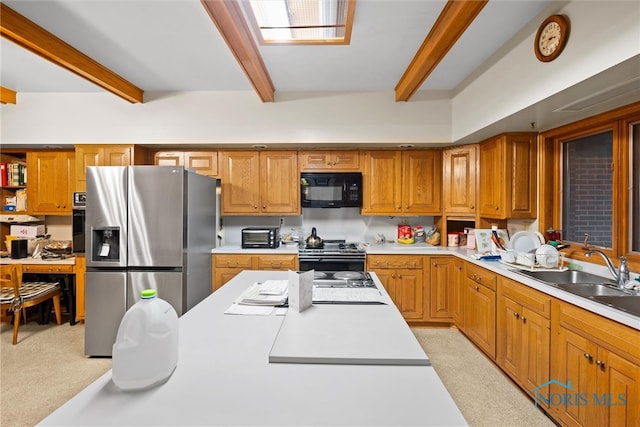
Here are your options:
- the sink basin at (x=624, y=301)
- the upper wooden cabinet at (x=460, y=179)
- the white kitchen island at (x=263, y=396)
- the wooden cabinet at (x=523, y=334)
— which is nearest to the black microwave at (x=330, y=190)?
the upper wooden cabinet at (x=460, y=179)

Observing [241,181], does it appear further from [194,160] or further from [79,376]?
[79,376]

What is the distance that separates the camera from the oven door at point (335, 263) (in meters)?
3.41

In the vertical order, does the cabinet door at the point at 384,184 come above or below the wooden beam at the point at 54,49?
below

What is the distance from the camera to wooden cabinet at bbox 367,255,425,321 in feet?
11.3

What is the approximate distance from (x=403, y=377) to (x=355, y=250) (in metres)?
2.55

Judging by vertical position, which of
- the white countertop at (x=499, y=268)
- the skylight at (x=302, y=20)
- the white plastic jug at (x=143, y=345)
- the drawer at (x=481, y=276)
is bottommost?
the drawer at (x=481, y=276)

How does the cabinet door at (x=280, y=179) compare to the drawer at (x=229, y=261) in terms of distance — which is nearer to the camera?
the drawer at (x=229, y=261)

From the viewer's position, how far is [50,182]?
12.0ft

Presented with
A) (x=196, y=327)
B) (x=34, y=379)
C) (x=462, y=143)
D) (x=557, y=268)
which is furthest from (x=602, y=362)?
(x=34, y=379)

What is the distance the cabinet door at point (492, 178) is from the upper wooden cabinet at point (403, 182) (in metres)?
0.52

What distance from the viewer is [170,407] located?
2.49 ft

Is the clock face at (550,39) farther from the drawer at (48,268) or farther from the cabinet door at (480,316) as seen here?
the drawer at (48,268)

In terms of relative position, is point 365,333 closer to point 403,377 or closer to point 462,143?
point 403,377

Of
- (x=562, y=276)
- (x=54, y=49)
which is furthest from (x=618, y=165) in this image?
(x=54, y=49)
